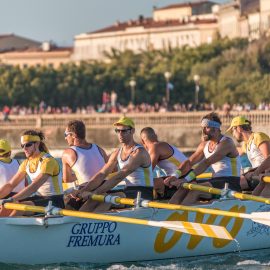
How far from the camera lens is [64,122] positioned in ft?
291

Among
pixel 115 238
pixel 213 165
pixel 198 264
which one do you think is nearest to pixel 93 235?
pixel 115 238

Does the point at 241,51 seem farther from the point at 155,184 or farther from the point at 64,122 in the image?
the point at 155,184

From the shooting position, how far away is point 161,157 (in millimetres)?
25000

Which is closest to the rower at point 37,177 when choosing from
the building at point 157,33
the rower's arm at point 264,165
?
the rower's arm at point 264,165

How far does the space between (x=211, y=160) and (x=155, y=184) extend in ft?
3.74

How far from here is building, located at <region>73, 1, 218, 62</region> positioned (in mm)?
156625

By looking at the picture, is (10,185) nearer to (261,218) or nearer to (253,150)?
(261,218)

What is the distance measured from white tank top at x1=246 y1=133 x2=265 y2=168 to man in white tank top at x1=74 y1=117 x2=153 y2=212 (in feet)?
9.34

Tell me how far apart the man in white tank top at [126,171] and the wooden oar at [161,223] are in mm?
1012

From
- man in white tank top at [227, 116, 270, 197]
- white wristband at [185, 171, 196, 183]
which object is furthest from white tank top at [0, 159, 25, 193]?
man in white tank top at [227, 116, 270, 197]

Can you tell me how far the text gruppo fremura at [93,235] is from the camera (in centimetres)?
2253

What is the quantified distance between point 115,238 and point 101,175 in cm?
112

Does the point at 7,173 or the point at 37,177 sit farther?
the point at 7,173

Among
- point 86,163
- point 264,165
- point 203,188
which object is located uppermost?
point 86,163
